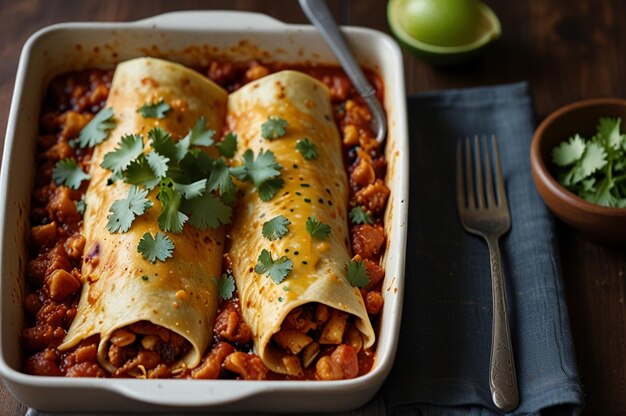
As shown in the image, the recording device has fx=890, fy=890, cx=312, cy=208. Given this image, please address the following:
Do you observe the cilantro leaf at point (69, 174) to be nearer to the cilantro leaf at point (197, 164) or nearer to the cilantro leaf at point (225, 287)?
the cilantro leaf at point (197, 164)

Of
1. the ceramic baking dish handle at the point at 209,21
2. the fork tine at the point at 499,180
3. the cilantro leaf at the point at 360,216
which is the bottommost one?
the fork tine at the point at 499,180

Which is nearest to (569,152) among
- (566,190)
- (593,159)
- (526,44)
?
(593,159)

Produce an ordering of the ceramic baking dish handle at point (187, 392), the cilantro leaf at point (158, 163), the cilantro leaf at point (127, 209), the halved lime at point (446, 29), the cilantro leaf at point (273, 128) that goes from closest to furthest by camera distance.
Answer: the ceramic baking dish handle at point (187, 392) → the cilantro leaf at point (127, 209) → the cilantro leaf at point (158, 163) → the cilantro leaf at point (273, 128) → the halved lime at point (446, 29)

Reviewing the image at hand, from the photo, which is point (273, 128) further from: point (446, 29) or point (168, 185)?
point (446, 29)

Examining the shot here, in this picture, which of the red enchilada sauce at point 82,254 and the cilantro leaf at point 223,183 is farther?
the cilantro leaf at point 223,183

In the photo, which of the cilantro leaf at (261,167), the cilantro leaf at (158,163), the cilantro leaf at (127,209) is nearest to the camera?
the cilantro leaf at (127,209)

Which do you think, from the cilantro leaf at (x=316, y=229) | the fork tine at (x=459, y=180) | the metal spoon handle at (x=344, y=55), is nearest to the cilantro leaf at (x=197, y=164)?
the cilantro leaf at (x=316, y=229)

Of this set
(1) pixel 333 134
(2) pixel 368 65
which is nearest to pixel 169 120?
(1) pixel 333 134
